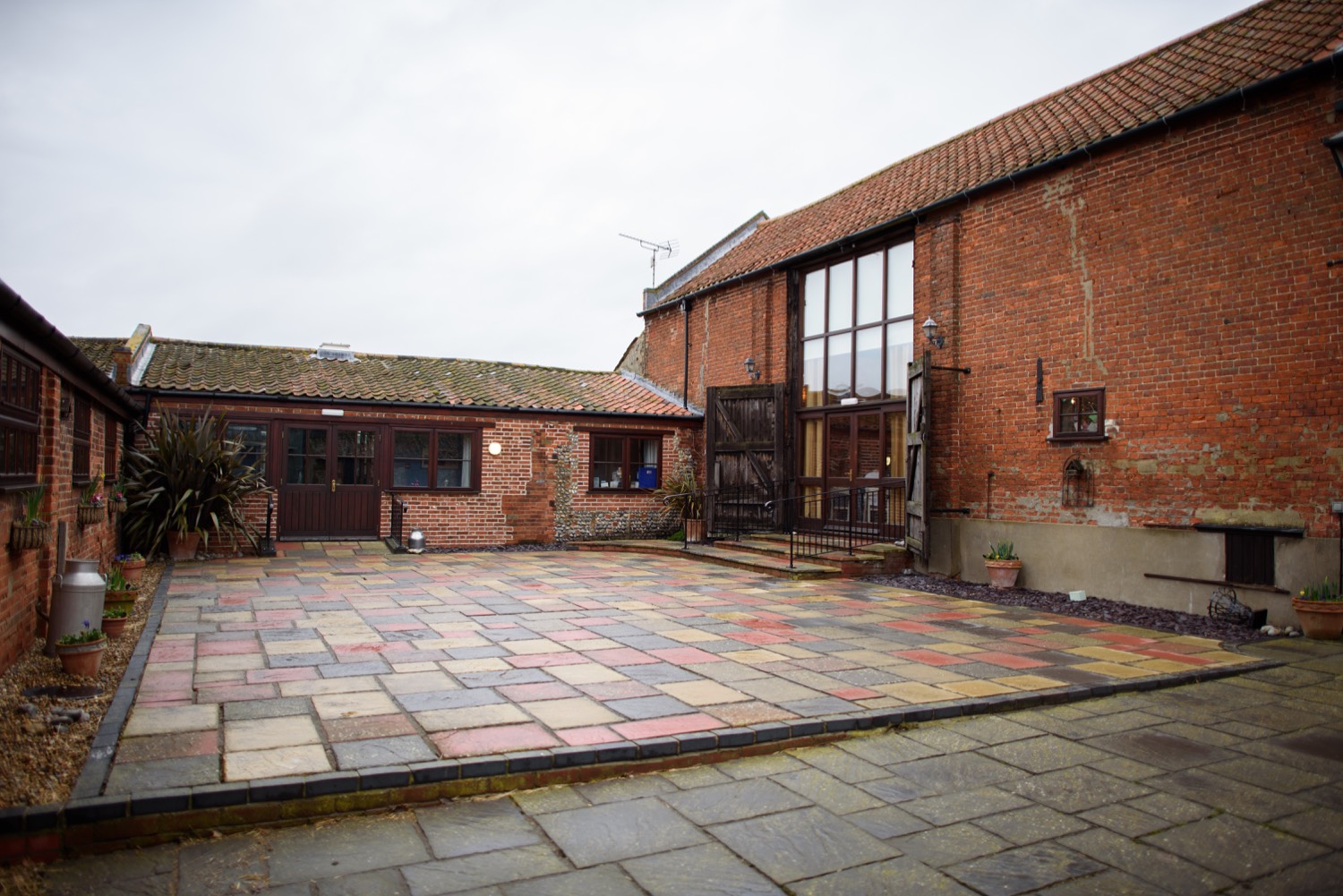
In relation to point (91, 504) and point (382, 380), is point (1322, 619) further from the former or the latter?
point (382, 380)

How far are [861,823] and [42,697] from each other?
157 inches

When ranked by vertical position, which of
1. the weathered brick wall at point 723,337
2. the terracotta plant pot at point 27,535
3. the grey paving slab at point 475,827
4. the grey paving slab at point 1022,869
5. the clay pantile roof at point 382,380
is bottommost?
the grey paving slab at point 475,827

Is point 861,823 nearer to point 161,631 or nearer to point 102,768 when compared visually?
point 102,768

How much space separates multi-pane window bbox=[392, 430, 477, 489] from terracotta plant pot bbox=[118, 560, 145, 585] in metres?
5.19

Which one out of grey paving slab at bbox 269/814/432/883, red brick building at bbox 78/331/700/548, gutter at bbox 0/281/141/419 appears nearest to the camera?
grey paving slab at bbox 269/814/432/883

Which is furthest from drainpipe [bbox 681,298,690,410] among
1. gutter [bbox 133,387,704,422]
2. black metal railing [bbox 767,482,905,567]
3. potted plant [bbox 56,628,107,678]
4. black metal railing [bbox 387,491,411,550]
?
potted plant [bbox 56,628,107,678]

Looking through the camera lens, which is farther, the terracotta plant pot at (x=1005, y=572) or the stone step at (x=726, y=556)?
the stone step at (x=726, y=556)

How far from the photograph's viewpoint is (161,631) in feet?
20.2

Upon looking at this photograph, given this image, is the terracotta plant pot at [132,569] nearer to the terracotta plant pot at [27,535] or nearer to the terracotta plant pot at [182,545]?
the terracotta plant pot at [182,545]

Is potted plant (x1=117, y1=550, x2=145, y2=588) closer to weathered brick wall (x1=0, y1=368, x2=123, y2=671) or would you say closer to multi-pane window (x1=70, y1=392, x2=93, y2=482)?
weathered brick wall (x1=0, y1=368, x2=123, y2=671)

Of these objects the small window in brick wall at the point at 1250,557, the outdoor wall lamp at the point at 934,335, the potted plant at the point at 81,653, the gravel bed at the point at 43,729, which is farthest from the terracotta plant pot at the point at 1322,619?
the potted plant at the point at 81,653

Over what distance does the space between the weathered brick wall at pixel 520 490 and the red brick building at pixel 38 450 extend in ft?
17.9

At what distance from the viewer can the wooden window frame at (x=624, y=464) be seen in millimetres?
14766

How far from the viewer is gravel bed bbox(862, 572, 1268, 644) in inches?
276
